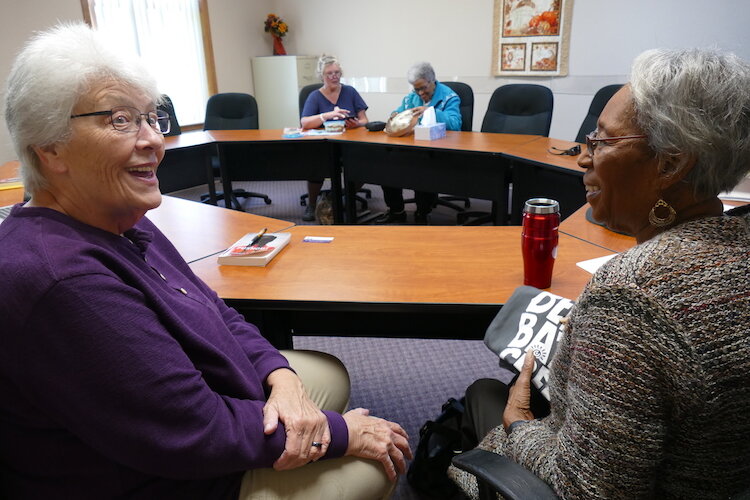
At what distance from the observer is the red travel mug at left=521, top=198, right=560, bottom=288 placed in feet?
4.33

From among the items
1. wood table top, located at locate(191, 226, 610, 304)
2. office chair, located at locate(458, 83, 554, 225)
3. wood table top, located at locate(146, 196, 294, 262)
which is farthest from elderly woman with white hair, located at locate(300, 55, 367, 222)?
wood table top, located at locate(191, 226, 610, 304)

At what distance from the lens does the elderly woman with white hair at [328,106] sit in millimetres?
4535

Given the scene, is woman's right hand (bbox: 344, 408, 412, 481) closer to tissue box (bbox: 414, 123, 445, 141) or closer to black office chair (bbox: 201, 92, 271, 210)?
tissue box (bbox: 414, 123, 445, 141)

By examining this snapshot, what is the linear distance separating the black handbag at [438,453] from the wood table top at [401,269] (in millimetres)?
450

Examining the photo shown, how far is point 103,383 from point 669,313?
0.82 m

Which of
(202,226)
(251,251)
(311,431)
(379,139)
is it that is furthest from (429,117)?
(311,431)

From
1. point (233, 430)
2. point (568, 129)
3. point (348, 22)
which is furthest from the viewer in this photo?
point (348, 22)

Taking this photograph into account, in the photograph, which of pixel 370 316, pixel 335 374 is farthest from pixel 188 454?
pixel 370 316

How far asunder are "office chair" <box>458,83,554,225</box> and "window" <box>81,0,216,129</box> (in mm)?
3087

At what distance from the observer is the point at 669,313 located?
71 cm

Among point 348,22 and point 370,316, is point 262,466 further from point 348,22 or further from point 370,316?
point 348,22

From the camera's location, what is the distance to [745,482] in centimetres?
83

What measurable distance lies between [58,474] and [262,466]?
34cm

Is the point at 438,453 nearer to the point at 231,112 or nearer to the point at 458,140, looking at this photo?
the point at 458,140
